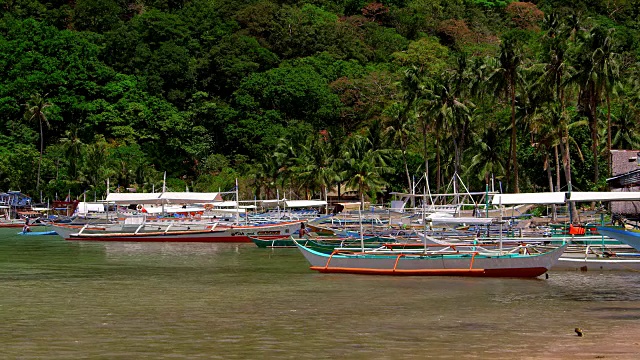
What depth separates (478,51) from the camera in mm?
131625

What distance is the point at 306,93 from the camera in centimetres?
13162

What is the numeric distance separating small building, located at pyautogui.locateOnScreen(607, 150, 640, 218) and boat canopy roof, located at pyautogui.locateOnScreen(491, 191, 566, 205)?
8545mm

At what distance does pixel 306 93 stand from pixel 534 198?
89.5 metres

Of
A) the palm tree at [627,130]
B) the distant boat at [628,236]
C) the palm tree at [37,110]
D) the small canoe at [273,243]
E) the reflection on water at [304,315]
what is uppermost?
the palm tree at [37,110]

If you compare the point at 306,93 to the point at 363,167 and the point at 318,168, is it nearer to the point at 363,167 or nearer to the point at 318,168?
the point at 318,168

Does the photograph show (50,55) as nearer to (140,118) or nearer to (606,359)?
(140,118)

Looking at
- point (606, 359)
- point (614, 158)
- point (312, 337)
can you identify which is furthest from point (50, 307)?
point (614, 158)

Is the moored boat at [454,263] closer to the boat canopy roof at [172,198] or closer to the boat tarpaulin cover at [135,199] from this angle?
the boat canopy roof at [172,198]

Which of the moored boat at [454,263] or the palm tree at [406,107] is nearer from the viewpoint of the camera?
the moored boat at [454,263]

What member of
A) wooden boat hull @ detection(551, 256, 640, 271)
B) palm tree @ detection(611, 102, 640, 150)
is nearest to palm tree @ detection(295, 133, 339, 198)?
palm tree @ detection(611, 102, 640, 150)

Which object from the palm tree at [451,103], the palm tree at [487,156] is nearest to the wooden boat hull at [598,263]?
the palm tree at [451,103]

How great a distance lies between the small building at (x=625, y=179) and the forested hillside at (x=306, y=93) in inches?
110

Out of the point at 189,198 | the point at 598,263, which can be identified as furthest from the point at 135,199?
the point at 598,263

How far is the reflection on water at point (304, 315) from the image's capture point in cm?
2389
